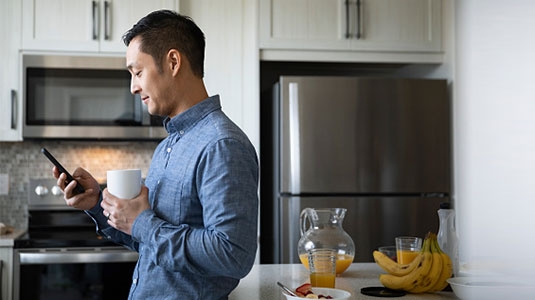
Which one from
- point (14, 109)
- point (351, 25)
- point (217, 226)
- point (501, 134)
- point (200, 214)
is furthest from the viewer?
point (351, 25)

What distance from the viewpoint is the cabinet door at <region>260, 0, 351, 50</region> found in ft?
9.91

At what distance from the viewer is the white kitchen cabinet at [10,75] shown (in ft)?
9.78

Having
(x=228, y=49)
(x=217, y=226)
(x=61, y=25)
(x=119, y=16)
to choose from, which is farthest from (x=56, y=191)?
(x=217, y=226)

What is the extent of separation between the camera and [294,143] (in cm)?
287

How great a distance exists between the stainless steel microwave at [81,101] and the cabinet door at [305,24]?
0.72 m

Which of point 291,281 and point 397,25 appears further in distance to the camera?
point 397,25

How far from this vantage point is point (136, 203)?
1056mm

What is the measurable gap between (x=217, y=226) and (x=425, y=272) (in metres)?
0.71

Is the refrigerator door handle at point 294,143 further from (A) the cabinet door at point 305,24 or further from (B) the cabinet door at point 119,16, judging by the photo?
(B) the cabinet door at point 119,16

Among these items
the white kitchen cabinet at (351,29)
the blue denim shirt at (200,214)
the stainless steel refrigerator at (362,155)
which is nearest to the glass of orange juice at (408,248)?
the blue denim shirt at (200,214)

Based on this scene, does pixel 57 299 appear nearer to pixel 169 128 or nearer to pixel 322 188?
pixel 322 188

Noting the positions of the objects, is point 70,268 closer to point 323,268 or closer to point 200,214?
point 323,268

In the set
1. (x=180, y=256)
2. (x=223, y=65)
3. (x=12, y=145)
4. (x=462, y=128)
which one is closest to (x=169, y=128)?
(x=180, y=256)

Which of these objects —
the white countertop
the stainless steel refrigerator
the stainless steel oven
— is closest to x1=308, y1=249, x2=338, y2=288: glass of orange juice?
the white countertop
